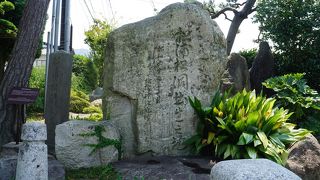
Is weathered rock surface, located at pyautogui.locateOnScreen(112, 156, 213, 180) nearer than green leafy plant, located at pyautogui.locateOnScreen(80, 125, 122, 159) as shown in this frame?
Yes

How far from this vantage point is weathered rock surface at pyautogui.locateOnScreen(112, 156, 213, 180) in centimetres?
571

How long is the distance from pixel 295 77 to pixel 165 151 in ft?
15.4

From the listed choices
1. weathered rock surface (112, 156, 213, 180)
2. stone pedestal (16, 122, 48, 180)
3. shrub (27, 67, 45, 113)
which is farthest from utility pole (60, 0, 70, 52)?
stone pedestal (16, 122, 48, 180)

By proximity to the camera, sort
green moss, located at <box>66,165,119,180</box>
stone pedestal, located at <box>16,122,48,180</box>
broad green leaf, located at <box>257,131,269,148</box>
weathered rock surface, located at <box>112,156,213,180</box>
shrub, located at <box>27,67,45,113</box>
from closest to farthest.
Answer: stone pedestal, located at <box>16,122,48,180</box>, weathered rock surface, located at <box>112,156,213,180</box>, green moss, located at <box>66,165,119,180</box>, broad green leaf, located at <box>257,131,269,148</box>, shrub, located at <box>27,67,45,113</box>

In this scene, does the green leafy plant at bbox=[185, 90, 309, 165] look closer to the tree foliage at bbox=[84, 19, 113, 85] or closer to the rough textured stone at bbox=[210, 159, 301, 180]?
the rough textured stone at bbox=[210, 159, 301, 180]

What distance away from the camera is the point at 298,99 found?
31.4ft

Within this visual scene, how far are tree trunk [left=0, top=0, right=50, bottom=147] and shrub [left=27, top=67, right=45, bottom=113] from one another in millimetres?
7168

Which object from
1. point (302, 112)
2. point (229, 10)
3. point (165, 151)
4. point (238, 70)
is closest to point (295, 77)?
point (302, 112)

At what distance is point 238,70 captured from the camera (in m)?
11.8

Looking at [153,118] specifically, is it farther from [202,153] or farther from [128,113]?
[202,153]

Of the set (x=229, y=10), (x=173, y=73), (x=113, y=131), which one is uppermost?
(x=229, y=10)

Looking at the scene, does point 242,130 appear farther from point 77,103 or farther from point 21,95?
point 77,103

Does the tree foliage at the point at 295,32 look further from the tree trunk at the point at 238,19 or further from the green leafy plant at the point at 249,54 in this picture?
the tree trunk at the point at 238,19

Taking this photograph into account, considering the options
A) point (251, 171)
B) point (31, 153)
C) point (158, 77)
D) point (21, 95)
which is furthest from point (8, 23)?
point (251, 171)
